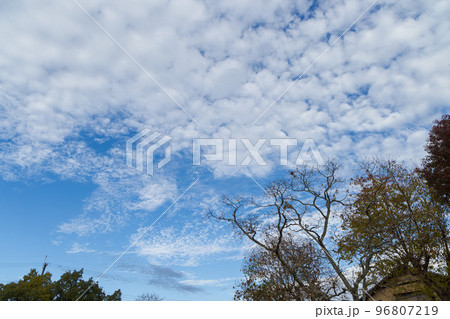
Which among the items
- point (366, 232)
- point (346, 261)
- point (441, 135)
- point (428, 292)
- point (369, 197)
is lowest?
point (428, 292)

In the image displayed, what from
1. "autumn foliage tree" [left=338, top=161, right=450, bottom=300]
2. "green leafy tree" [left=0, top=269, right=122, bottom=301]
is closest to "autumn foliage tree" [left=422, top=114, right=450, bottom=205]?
"autumn foliage tree" [left=338, top=161, right=450, bottom=300]

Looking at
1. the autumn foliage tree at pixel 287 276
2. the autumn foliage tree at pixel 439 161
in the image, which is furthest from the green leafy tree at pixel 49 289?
the autumn foliage tree at pixel 439 161

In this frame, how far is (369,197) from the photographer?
58.5 ft

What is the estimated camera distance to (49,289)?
32.1 m

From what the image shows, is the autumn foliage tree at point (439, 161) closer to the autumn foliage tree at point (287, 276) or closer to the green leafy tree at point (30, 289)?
the autumn foliage tree at point (287, 276)

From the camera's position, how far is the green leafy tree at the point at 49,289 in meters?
29.4

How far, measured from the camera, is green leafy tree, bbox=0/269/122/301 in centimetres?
2942

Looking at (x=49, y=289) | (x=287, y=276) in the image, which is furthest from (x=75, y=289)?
(x=287, y=276)
